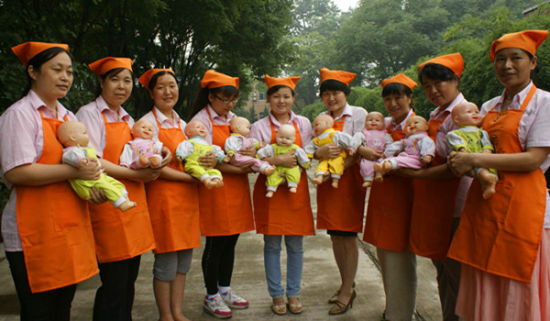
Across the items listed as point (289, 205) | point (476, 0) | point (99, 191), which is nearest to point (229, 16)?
point (289, 205)

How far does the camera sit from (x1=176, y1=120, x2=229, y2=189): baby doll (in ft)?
9.27

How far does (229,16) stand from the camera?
8586mm

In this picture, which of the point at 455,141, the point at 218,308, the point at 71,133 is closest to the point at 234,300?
the point at 218,308

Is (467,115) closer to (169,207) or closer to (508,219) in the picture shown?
(508,219)

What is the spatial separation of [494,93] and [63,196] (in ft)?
17.6

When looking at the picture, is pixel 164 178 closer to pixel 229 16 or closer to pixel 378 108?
pixel 229 16

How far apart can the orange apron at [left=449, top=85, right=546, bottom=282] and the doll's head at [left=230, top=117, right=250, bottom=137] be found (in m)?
1.86

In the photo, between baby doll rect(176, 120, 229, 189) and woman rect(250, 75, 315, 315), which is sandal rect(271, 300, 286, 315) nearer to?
woman rect(250, 75, 315, 315)

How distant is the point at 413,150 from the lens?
8.77 feet

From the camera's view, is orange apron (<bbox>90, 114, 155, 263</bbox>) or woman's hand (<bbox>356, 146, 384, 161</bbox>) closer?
orange apron (<bbox>90, 114, 155, 263</bbox>)

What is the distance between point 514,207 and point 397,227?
0.95m

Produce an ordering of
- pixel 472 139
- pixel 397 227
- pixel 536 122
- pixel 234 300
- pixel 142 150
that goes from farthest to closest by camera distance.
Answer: pixel 234 300 → pixel 397 227 → pixel 142 150 → pixel 472 139 → pixel 536 122

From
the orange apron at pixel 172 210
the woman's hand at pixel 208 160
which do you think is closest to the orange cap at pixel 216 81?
the orange apron at pixel 172 210

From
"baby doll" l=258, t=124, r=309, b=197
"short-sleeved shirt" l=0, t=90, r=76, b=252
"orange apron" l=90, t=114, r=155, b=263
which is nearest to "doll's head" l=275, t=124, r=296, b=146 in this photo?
"baby doll" l=258, t=124, r=309, b=197
